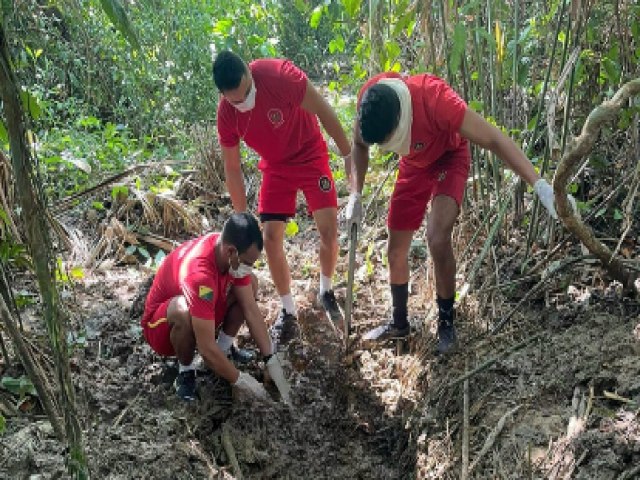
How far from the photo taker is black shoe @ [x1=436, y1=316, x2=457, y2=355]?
333 centimetres

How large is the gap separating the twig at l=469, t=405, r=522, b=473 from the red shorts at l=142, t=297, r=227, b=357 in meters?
1.39

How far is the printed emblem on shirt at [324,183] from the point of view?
365 centimetres

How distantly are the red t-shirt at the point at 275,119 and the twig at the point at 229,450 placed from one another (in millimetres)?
1405

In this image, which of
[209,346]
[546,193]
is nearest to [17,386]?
[209,346]

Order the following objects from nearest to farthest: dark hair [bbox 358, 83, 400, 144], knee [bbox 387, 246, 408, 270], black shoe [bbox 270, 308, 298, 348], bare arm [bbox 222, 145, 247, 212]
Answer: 1. dark hair [bbox 358, 83, 400, 144]
2. knee [bbox 387, 246, 408, 270]
3. bare arm [bbox 222, 145, 247, 212]
4. black shoe [bbox 270, 308, 298, 348]

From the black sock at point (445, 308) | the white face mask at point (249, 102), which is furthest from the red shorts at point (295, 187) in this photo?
the black sock at point (445, 308)

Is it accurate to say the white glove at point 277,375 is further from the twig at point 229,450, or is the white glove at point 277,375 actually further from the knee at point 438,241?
the knee at point 438,241

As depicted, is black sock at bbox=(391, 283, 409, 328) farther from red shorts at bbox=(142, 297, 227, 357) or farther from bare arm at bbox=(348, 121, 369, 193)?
red shorts at bbox=(142, 297, 227, 357)

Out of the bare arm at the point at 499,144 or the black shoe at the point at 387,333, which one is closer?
the bare arm at the point at 499,144

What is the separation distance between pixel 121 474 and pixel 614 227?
108 inches

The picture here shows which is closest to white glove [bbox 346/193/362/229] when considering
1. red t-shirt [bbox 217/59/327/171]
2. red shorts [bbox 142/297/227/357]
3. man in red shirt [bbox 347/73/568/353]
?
man in red shirt [bbox 347/73/568/353]

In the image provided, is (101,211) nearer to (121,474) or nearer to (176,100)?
(176,100)

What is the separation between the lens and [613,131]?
3.70 m

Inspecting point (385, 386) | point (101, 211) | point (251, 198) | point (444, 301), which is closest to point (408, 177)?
point (444, 301)
